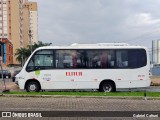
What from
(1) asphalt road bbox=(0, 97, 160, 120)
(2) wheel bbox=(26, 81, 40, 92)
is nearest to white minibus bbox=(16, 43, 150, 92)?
(2) wheel bbox=(26, 81, 40, 92)

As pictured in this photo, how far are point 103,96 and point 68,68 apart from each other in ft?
13.7

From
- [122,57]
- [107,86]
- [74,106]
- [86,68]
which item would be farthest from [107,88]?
[74,106]

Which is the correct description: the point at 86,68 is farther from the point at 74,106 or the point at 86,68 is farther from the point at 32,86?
the point at 74,106

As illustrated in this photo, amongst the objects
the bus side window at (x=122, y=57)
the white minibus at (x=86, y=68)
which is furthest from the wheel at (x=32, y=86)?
the bus side window at (x=122, y=57)

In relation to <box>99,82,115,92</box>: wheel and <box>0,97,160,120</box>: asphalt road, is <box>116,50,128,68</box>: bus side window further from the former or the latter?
<box>0,97,160,120</box>: asphalt road

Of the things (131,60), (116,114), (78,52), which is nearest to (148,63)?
(131,60)

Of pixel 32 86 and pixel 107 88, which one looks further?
pixel 107 88

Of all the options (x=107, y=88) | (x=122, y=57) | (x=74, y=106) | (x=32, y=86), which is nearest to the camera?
(x=74, y=106)

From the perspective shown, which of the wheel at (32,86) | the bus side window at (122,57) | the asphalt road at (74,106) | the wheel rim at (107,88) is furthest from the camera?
the bus side window at (122,57)

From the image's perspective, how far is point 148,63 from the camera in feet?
62.9

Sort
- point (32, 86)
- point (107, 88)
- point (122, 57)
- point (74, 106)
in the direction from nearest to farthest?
point (74, 106) < point (32, 86) < point (107, 88) < point (122, 57)

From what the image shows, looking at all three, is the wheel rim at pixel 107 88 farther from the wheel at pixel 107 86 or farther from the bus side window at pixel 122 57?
the bus side window at pixel 122 57

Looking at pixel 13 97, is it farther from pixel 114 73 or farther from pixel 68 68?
pixel 114 73

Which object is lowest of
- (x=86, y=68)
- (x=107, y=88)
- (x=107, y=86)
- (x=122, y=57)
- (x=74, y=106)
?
(x=74, y=106)
